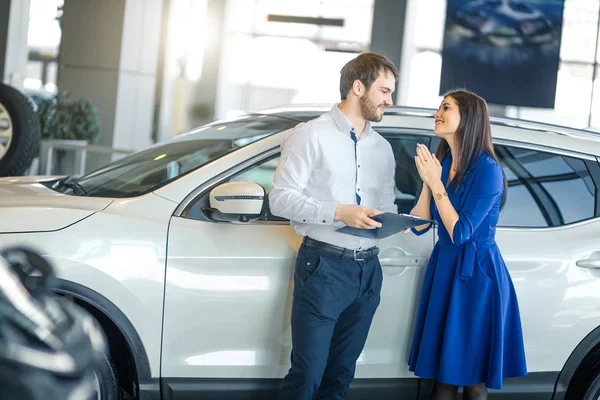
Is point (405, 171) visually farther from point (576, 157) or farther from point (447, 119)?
point (576, 157)

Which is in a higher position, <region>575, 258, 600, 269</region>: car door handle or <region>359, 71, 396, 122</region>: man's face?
<region>359, 71, 396, 122</region>: man's face

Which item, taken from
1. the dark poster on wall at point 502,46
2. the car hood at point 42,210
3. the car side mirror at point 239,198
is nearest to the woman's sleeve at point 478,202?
the car side mirror at point 239,198

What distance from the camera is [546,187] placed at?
3.56m

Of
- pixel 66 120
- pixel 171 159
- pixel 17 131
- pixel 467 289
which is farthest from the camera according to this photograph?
pixel 66 120

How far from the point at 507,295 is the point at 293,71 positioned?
16.5 meters

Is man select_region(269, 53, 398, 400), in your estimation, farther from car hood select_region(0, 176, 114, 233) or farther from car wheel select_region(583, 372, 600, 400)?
car wheel select_region(583, 372, 600, 400)

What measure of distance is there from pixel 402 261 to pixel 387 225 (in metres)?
0.45

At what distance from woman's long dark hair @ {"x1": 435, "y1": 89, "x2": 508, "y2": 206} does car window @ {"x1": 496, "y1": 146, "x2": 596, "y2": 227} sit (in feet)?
1.14

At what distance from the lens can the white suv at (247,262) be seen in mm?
3072

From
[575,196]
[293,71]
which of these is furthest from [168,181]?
[293,71]

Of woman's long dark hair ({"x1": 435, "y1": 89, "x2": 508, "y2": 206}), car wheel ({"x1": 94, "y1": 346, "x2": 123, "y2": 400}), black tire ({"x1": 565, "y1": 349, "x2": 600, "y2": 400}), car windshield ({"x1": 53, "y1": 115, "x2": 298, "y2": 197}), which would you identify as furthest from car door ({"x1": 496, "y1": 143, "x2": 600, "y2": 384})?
car wheel ({"x1": 94, "y1": 346, "x2": 123, "y2": 400})

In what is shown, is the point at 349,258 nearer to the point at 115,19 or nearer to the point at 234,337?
the point at 234,337

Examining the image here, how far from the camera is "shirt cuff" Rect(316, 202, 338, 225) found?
2.94m

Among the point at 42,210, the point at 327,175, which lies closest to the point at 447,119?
the point at 327,175
